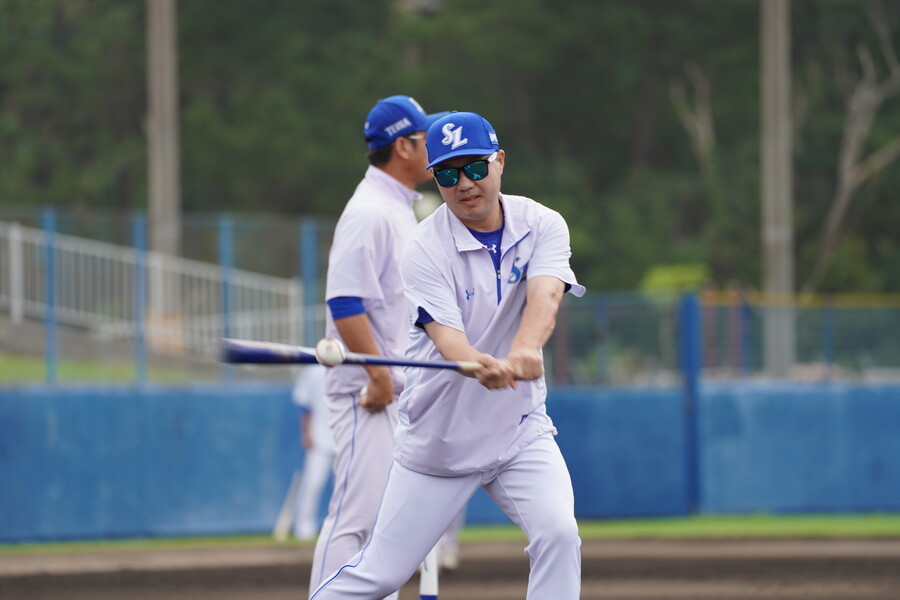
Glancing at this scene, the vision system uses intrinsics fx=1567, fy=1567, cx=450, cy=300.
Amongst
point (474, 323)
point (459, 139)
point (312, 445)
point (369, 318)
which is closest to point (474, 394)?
point (474, 323)

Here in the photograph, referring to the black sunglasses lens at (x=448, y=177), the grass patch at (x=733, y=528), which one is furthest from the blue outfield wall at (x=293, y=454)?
the black sunglasses lens at (x=448, y=177)

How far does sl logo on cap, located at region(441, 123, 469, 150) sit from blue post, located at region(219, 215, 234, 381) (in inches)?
443

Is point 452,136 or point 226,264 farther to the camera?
point 226,264

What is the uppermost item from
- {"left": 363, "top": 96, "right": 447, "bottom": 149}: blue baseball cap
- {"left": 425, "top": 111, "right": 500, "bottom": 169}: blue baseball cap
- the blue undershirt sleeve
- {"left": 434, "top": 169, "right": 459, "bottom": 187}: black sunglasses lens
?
{"left": 363, "top": 96, "right": 447, "bottom": 149}: blue baseball cap

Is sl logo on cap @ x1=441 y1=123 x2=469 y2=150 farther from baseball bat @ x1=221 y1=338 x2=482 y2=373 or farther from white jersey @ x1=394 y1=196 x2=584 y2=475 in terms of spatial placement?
baseball bat @ x1=221 y1=338 x2=482 y2=373

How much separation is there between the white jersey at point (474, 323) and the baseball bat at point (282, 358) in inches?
7.3

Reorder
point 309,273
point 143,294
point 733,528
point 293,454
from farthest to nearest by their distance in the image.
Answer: point 309,273 < point 143,294 < point 293,454 < point 733,528

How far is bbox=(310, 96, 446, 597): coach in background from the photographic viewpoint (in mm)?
6602

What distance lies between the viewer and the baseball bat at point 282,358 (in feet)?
17.5

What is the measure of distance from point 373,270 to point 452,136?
1281 millimetres

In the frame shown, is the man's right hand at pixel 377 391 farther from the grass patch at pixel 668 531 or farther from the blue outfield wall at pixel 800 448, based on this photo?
the blue outfield wall at pixel 800 448

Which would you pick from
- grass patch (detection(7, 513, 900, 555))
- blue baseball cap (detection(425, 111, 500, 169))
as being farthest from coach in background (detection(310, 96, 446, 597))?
grass patch (detection(7, 513, 900, 555))

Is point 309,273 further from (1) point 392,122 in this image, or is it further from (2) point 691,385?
(1) point 392,122

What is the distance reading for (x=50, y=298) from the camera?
50.0ft
